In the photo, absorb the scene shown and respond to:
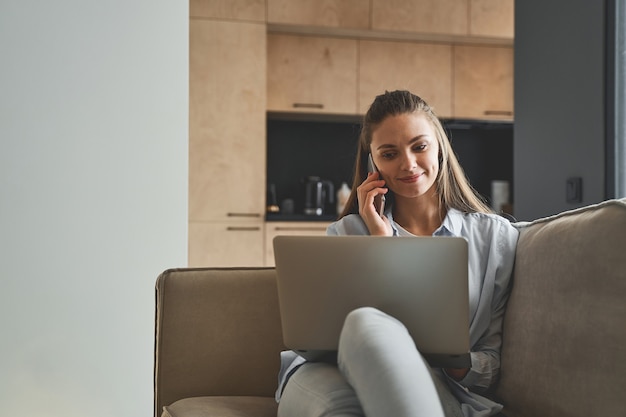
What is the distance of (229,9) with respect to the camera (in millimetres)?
4445

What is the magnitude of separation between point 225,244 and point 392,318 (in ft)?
10.6

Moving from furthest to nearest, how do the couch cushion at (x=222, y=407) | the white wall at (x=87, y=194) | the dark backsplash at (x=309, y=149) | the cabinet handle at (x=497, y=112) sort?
the dark backsplash at (x=309, y=149) → the cabinet handle at (x=497, y=112) → the white wall at (x=87, y=194) → the couch cushion at (x=222, y=407)

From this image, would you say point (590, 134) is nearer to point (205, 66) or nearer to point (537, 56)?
point (537, 56)

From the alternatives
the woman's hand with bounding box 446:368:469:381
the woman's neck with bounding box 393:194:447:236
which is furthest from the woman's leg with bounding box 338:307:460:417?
the woman's neck with bounding box 393:194:447:236

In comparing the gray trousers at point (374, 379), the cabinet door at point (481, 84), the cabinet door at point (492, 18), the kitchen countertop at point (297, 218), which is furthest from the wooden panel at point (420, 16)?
the gray trousers at point (374, 379)

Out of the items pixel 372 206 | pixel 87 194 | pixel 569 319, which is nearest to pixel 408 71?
pixel 87 194

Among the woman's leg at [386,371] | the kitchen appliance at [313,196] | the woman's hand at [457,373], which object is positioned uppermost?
the kitchen appliance at [313,196]

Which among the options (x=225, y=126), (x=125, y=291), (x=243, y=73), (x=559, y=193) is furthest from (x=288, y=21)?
(x=125, y=291)

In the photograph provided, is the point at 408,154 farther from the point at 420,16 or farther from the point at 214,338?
the point at 420,16

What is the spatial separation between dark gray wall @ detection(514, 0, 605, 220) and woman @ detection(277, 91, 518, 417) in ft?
3.71

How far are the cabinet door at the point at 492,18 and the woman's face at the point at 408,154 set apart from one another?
9.94 ft

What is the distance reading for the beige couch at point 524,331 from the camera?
1268mm

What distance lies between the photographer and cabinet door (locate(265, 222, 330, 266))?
4.44 m

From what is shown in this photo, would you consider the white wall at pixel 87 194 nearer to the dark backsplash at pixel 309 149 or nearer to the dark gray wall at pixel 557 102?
the dark gray wall at pixel 557 102
